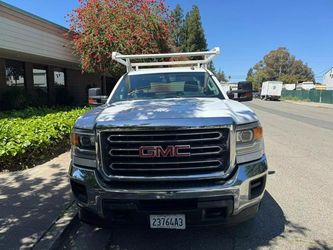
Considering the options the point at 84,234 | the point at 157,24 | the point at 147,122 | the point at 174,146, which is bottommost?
the point at 84,234

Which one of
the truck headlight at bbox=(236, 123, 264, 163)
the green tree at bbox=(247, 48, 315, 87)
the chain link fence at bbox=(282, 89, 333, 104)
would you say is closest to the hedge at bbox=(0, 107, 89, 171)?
the truck headlight at bbox=(236, 123, 264, 163)

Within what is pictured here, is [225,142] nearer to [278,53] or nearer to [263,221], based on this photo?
[263,221]

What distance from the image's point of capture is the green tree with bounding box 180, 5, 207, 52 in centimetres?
5131

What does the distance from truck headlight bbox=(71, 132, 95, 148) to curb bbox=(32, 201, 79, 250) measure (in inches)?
42.7

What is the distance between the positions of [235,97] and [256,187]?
2366 millimetres

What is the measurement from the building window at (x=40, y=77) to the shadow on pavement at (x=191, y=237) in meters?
15.6

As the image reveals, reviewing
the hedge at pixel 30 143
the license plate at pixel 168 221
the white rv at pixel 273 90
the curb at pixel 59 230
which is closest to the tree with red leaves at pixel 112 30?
the hedge at pixel 30 143

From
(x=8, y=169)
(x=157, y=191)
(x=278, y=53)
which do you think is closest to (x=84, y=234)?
(x=157, y=191)

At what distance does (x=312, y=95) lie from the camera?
55.2 metres

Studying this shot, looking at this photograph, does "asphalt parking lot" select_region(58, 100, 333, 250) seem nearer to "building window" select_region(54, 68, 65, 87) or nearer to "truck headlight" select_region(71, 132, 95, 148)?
"truck headlight" select_region(71, 132, 95, 148)

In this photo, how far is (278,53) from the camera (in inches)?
5010

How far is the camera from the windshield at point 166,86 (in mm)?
5355

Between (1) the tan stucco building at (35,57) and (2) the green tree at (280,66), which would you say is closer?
(1) the tan stucco building at (35,57)

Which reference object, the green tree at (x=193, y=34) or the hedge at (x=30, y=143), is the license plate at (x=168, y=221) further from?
the green tree at (x=193, y=34)
